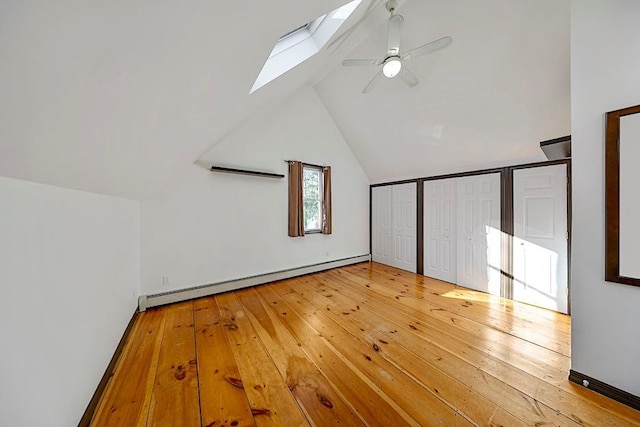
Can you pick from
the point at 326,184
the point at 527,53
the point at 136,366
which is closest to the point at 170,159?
the point at 136,366

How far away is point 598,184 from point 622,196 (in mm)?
125

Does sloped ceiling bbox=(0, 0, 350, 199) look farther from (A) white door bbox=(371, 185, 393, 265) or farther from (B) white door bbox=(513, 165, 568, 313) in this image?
(A) white door bbox=(371, 185, 393, 265)

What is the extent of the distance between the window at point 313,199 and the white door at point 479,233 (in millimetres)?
2178

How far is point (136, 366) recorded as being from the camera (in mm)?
1687

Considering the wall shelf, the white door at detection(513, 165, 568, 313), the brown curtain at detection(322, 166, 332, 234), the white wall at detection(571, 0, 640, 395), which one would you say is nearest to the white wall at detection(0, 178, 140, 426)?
the wall shelf

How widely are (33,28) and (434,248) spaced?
4383 millimetres

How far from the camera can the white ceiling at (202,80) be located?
539 millimetres

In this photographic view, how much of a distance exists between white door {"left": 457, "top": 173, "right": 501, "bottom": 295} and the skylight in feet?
9.25

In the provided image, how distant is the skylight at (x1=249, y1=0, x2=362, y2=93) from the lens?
192 centimetres

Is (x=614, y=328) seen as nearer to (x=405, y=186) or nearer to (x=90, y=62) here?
(x=90, y=62)

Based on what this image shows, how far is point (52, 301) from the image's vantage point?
0.99 metres

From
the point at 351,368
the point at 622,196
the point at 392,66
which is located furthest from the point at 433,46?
the point at 351,368

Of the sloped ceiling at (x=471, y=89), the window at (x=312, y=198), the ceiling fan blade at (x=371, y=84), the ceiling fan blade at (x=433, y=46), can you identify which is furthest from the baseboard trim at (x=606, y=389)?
the window at (x=312, y=198)

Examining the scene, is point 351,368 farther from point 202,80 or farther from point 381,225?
point 381,225
